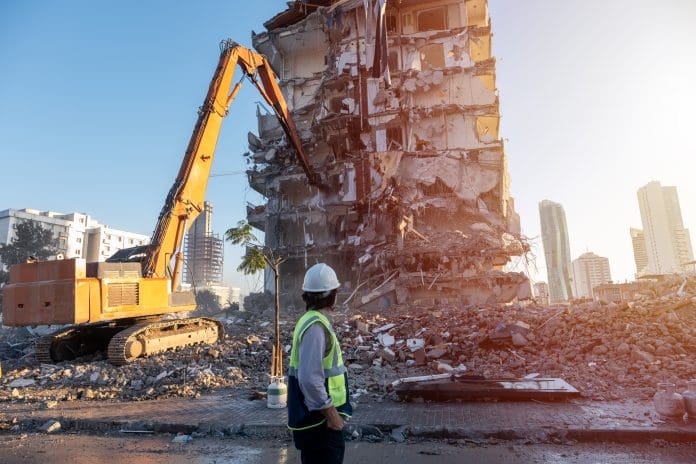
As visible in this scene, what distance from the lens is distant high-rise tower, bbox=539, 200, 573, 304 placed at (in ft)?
210

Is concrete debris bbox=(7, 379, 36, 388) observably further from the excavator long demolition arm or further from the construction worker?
the construction worker

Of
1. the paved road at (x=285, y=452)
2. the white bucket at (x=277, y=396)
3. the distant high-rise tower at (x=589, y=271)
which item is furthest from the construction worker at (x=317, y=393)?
the distant high-rise tower at (x=589, y=271)

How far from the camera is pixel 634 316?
30.0 feet

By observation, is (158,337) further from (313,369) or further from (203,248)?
(203,248)

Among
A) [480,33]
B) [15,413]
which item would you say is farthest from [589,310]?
[480,33]

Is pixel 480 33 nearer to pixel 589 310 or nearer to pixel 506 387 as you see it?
pixel 589 310

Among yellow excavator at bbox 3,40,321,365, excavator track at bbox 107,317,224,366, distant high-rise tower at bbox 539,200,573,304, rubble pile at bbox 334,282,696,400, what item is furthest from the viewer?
distant high-rise tower at bbox 539,200,573,304

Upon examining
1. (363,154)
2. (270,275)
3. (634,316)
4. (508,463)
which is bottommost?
(508,463)

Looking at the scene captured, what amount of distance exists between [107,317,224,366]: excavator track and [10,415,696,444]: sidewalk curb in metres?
3.13

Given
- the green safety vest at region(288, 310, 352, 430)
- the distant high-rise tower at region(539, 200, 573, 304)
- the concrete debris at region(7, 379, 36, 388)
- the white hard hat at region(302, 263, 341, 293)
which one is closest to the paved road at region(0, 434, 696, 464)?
the green safety vest at region(288, 310, 352, 430)

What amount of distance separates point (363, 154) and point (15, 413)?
22.2 m

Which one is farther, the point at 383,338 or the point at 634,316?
the point at 383,338

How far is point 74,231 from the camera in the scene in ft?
233

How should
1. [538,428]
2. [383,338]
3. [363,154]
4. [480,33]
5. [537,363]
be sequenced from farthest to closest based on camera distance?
[480,33]
[363,154]
[383,338]
[537,363]
[538,428]
